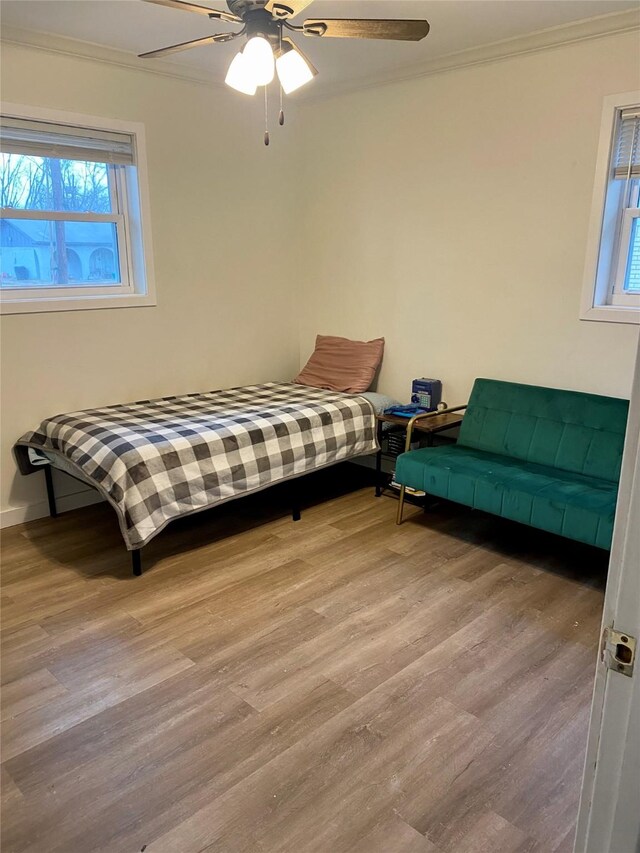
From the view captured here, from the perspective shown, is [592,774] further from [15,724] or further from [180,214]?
[180,214]

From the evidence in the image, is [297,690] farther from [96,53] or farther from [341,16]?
[96,53]

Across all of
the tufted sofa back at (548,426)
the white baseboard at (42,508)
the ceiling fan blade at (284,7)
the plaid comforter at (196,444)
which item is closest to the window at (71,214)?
the plaid comforter at (196,444)

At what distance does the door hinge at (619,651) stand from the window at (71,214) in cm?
329

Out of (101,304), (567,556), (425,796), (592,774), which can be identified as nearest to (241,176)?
(101,304)

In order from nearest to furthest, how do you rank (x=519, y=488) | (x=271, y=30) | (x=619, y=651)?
(x=619, y=651) < (x=271, y=30) < (x=519, y=488)

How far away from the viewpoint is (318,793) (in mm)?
1741

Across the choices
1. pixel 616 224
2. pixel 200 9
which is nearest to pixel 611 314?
pixel 616 224

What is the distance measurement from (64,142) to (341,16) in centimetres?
163

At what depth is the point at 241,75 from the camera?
234cm

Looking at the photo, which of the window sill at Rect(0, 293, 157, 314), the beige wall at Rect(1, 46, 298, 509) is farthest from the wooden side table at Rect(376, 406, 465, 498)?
the window sill at Rect(0, 293, 157, 314)

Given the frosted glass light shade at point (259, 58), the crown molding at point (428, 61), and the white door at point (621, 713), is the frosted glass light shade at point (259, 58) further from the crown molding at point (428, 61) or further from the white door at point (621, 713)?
the white door at point (621, 713)

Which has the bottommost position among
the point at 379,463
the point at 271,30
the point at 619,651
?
the point at 379,463

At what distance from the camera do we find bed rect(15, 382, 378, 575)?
2857mm

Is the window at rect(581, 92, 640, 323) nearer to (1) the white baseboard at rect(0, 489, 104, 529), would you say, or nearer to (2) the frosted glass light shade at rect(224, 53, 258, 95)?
(2) the frosted glass light shade at rect(224, 53, 258, 95)
